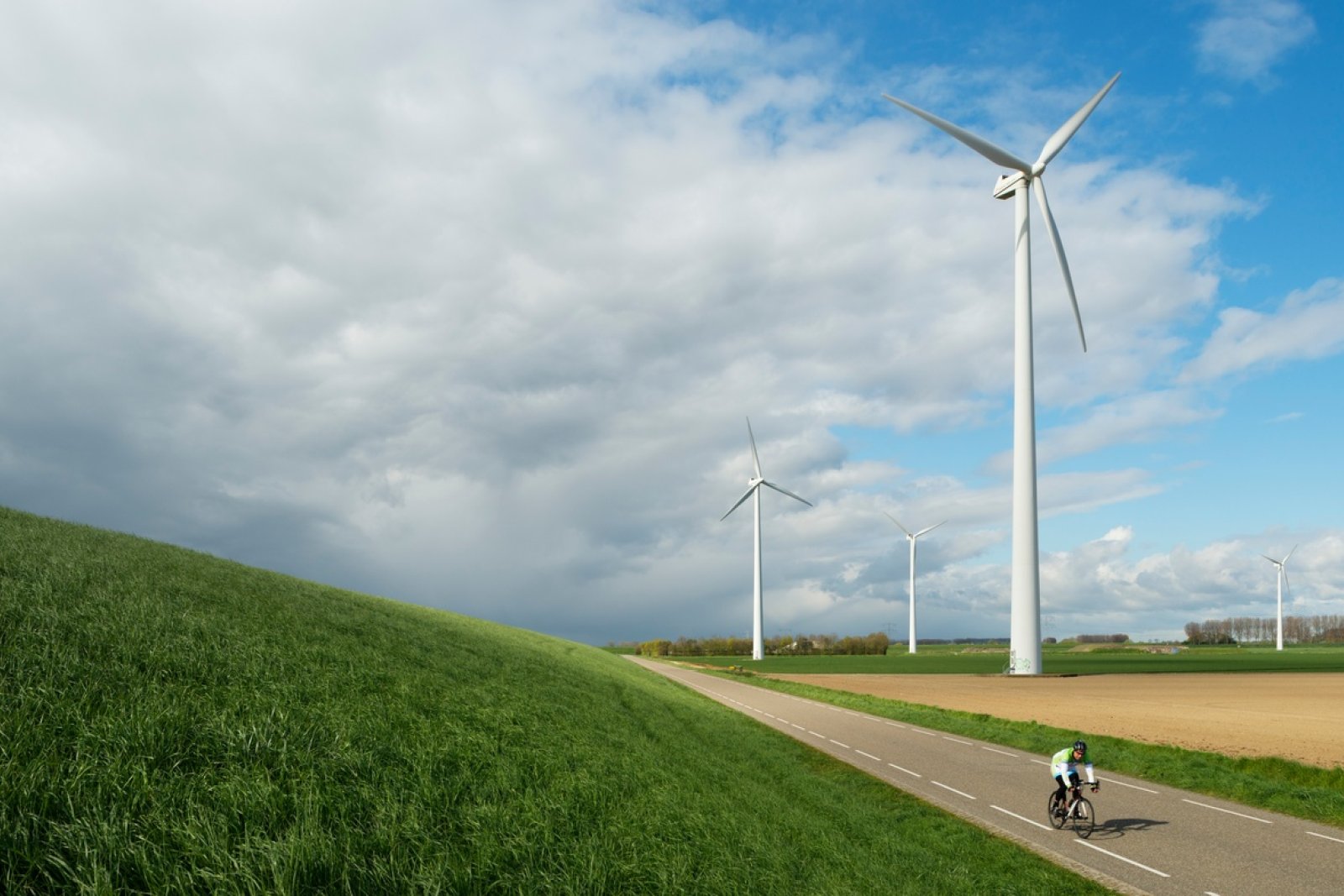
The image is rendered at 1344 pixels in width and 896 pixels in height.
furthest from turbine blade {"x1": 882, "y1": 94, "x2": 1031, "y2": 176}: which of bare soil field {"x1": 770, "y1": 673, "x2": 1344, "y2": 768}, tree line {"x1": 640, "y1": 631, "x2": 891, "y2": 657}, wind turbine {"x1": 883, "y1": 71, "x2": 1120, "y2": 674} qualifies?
tree line {"x1": 640, "y1": 631, "x2": 891, "y2": 657}

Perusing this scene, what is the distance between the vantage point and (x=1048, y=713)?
48938 mm

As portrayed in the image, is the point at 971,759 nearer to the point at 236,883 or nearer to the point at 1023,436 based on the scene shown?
the point at 236,883

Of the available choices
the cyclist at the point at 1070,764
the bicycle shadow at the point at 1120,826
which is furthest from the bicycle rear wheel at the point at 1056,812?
the bicycle shadow at the point at 1120,826

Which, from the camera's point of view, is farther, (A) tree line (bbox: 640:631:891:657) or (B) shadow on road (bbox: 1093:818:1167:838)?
(A) tree line (bbox: 640:631:891:657)

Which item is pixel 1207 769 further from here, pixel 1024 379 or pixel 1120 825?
pixel 1024 379

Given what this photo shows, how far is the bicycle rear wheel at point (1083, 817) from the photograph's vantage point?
19.9 metres

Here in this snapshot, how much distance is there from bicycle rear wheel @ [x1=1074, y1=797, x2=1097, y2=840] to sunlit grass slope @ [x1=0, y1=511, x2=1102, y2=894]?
8.77ft

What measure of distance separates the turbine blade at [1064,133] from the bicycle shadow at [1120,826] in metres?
70.9

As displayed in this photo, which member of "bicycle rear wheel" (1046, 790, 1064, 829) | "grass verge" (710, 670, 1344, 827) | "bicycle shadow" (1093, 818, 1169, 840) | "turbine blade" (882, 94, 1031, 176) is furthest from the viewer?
"turbine blade" (882, 94, 1031, 176)

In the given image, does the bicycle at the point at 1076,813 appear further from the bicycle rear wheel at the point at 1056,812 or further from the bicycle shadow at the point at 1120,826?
the bicycle shadow at the point at 1120,826

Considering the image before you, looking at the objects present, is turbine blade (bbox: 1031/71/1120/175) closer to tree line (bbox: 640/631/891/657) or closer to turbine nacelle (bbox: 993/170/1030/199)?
turbine nacelle (bbox: 993/170/1030/199)

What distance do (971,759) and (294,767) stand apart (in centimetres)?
2888

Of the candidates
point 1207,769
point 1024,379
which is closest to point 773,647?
point 1024,379

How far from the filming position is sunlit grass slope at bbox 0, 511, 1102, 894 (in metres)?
7.59
